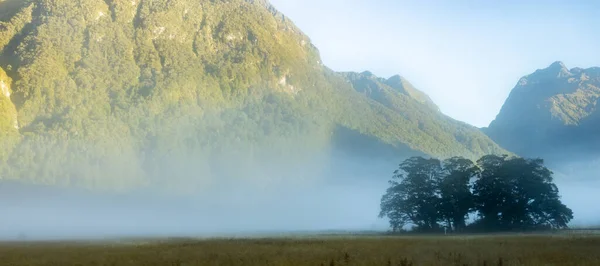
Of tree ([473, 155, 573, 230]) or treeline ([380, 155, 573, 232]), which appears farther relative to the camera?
treeline ([380, 155, 573, 232])

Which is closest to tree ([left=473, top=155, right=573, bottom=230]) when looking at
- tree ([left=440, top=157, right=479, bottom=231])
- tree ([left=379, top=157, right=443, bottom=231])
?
tree ([left=440, top=157, right=479, bottom=231])

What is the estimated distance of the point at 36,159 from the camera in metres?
198

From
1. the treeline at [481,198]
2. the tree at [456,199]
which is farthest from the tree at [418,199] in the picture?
the tree at [456,199]

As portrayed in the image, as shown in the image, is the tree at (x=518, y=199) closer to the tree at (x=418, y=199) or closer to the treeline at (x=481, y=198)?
the treeline at (x=481, y=198)

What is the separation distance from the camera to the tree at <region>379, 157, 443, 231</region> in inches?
3376

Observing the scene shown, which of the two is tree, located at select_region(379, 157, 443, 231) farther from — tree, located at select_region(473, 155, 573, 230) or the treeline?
tree, located at select_region(473, 155, 573, 230)

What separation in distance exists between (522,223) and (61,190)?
179 meters

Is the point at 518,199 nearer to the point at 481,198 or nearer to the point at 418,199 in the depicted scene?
the point at 481,198

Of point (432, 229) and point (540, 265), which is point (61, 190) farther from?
point (540, 265)

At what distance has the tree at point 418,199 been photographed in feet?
281

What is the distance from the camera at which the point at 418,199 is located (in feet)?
286

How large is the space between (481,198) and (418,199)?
10908mm

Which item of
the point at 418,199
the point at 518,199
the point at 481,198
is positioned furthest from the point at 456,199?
the point at 518,199

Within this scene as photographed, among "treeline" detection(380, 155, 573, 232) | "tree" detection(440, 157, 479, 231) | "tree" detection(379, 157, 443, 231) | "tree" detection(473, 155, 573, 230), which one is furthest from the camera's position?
"tree" detection(379, 157, 443, 231)
